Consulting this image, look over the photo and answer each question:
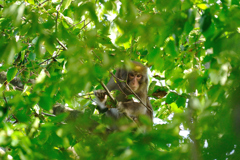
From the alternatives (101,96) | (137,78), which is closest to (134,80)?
(137,78)

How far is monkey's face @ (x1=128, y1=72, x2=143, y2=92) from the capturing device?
21.4ft

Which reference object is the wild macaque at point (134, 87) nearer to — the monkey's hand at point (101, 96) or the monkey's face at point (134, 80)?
the monkey's face at point (134, 80)

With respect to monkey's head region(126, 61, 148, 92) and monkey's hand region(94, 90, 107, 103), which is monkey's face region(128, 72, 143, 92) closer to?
monkey's head region(126, 61, 148, 92)

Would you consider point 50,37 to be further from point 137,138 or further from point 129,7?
point 137,138

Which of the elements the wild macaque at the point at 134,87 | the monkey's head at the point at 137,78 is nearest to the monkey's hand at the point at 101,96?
the wild macaque at the point at 134,87

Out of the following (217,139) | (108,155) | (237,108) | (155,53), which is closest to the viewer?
(237,108)

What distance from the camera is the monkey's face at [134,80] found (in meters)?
6.51

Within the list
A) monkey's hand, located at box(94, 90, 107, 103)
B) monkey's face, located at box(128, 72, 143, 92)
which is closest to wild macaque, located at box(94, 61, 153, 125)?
monkey's face, located at box(128, 72, 143, 92)

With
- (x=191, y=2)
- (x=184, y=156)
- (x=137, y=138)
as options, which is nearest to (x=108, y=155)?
(x=137, y=138)

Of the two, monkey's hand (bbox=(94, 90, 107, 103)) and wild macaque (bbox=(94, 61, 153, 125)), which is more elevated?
monkey's hand (bbox=(94, 90, 107, 103))

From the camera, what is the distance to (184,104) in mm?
4621

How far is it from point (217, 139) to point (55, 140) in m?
1.41

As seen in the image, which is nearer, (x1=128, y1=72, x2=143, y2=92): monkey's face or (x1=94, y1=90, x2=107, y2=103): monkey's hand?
(x1=94, y1=90, x2=107, y2=103): monkey's hand

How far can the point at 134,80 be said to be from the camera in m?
6.57
